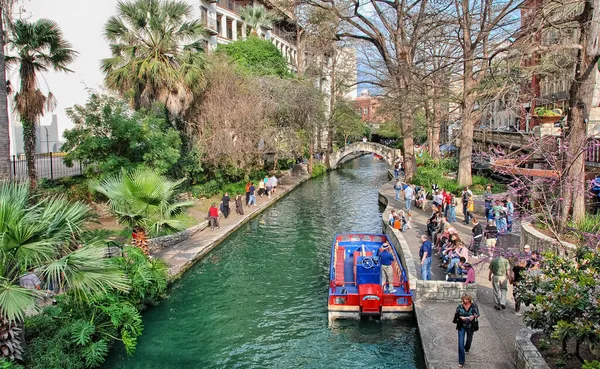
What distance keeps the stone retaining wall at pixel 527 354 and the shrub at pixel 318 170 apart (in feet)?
126

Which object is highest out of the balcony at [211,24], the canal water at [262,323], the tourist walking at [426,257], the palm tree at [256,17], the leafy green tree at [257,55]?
the palm tree at [256,17]

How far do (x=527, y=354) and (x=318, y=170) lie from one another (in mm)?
40928

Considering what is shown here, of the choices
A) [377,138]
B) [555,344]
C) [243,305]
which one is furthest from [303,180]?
[377,138]

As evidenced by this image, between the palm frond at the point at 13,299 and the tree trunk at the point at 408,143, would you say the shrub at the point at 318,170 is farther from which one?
the palm frond at the point at 13,299

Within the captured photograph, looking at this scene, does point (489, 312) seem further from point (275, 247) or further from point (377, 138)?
point (377, 138)

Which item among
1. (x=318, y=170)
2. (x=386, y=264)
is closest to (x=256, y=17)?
(x=318, y=170)

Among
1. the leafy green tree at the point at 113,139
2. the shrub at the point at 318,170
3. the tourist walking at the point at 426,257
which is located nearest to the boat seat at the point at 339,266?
the tourist walking at the point at 426,257

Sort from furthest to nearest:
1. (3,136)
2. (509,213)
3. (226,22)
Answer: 1. (226,22)
2. (509,213)
3. (3,136)

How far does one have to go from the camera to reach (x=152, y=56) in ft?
78.6

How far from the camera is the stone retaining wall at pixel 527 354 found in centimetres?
794

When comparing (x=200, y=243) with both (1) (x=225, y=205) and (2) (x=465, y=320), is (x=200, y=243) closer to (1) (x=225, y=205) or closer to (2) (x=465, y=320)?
(1) (x=225, y=205)

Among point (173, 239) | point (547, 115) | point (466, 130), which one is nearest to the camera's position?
point (547, 115)

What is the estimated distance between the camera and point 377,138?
9462cm

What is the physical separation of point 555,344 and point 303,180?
35.0 meters
